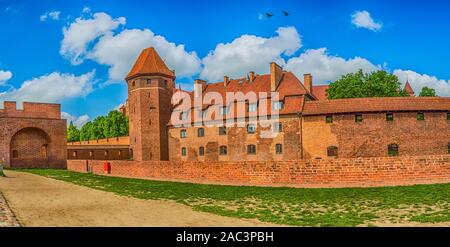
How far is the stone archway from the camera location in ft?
109

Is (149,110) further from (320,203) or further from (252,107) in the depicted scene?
(320,203)

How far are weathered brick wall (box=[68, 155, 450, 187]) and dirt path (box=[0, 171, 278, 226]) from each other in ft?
24.7

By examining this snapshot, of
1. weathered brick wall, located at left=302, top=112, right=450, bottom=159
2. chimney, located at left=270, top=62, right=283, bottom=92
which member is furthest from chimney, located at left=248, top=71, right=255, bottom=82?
weathered brick wall, located at left=302, top=112, right=450, bottom=159

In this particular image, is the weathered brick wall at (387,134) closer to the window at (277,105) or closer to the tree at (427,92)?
the window at (277,105)

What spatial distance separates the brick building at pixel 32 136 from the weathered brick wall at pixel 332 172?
18.0m

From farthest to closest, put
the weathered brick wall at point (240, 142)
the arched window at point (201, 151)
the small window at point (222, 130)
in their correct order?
1. the arched window at point (201, 151)
2. the small window at point (222, 130)
3. the weathered brick wall at point (240, 142)

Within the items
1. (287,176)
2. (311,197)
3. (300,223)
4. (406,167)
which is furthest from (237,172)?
(300,223)

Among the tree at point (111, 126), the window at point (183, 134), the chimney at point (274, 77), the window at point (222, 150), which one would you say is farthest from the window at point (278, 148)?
the tree at point (111, 126)

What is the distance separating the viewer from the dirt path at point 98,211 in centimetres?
977

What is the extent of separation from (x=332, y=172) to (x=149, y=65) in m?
29.5

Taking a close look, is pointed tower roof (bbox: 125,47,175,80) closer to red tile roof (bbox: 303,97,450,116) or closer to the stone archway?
the stone archway

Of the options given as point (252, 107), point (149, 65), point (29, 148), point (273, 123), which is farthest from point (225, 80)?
point (29, 148)

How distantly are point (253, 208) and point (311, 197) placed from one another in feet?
11.6

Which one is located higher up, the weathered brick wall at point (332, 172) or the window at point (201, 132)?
the window at point (201, 132)
